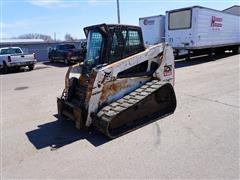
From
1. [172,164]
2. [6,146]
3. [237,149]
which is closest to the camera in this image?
[172,164]

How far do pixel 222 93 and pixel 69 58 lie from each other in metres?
13.8

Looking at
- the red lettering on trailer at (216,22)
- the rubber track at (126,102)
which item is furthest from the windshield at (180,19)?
the rubber track at (126,102)

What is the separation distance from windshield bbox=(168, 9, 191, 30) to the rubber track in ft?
34.5

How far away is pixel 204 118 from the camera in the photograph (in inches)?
221

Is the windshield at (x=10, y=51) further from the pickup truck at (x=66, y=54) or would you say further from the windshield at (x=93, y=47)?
the windshield at (x=93, y=47)

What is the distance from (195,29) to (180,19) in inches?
50.9

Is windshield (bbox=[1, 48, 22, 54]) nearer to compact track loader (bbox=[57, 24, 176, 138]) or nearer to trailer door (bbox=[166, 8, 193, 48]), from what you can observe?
trailer door (bbox=[166, 8, 193, 48])

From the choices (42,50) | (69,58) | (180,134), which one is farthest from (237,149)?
(42,50)

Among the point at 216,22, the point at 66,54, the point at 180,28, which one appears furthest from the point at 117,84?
the point at 66,54

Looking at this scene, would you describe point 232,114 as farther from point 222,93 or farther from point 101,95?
point 101,95

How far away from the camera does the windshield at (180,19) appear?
15068mm

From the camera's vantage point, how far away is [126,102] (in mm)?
5160

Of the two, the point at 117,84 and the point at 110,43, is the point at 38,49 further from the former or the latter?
the point at 117,84

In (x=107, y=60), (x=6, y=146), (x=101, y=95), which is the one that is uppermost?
(x=107, y=60)
